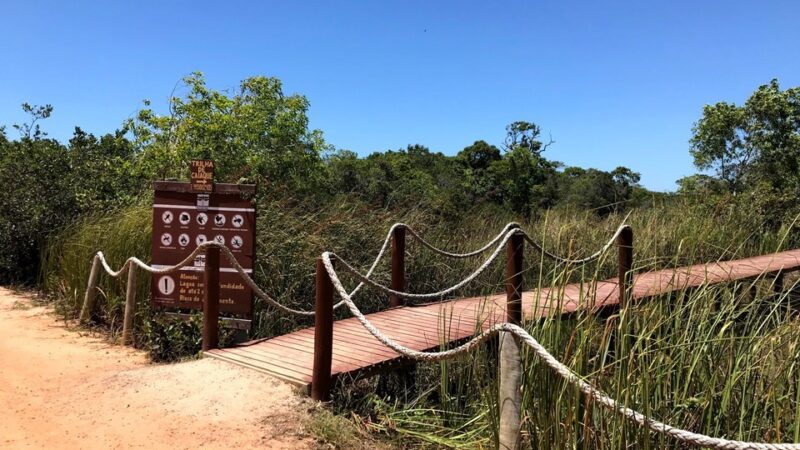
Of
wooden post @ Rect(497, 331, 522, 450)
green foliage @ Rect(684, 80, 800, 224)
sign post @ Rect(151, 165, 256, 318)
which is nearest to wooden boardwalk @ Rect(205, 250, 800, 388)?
wooden post @ Rect(497, 331, 522, 450)

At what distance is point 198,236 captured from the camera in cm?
657

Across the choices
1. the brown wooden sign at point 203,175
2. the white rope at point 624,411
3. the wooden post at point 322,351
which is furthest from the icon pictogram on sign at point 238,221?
the white rope at point 624,411

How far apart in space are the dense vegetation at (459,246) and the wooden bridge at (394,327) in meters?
0.20

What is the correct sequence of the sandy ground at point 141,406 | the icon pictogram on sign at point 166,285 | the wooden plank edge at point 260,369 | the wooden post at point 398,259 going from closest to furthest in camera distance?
the sandy ground at point 141,406 < the wooden plank edge at point 260,369 < the icon pictogram on sign at point 166,285 < the wooden post at point 398,259

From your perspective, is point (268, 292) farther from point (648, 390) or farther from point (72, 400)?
point (648, 390)

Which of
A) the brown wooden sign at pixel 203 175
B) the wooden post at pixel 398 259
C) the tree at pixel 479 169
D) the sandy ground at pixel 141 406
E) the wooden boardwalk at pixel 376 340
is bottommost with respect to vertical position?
the sandy ground at pixel 141 406

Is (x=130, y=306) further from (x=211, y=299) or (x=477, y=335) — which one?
(x=477, y=335)

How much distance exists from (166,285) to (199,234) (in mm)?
644

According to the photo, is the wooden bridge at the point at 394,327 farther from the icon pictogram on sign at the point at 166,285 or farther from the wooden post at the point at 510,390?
the icon pictogram on sign at the point at 166,285

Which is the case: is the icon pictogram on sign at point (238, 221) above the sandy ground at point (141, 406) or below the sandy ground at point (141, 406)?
above

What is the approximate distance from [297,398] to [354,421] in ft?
1.50

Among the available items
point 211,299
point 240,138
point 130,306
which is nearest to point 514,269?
point 211,299

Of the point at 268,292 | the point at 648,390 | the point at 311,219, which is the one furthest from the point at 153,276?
the point at 648,390

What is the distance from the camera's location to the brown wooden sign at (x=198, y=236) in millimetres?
6371
